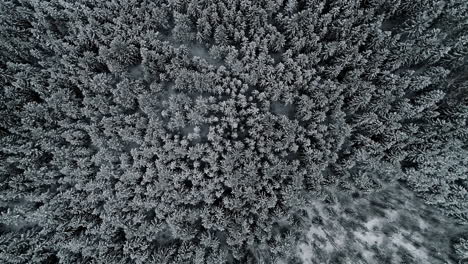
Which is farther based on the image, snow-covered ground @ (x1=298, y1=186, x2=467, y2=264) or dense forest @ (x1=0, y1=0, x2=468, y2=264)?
snow-covered ground @ (x1=298, y1=186, x2=467, y2=264)

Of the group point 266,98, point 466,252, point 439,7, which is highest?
point 439,7

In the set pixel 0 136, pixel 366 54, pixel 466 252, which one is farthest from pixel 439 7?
pixel 0 136

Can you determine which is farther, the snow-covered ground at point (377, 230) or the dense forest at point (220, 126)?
the snow-covered ground at point (377, 230)

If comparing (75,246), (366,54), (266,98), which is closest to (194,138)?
(266,98)

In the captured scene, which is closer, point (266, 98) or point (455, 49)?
point (266, 98)

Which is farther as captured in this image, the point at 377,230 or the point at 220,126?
the point at 377,230

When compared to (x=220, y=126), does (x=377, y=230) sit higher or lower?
lower

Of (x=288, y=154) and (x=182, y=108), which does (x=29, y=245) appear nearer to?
(x=182, y=108)

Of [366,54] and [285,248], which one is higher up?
[366,54]
